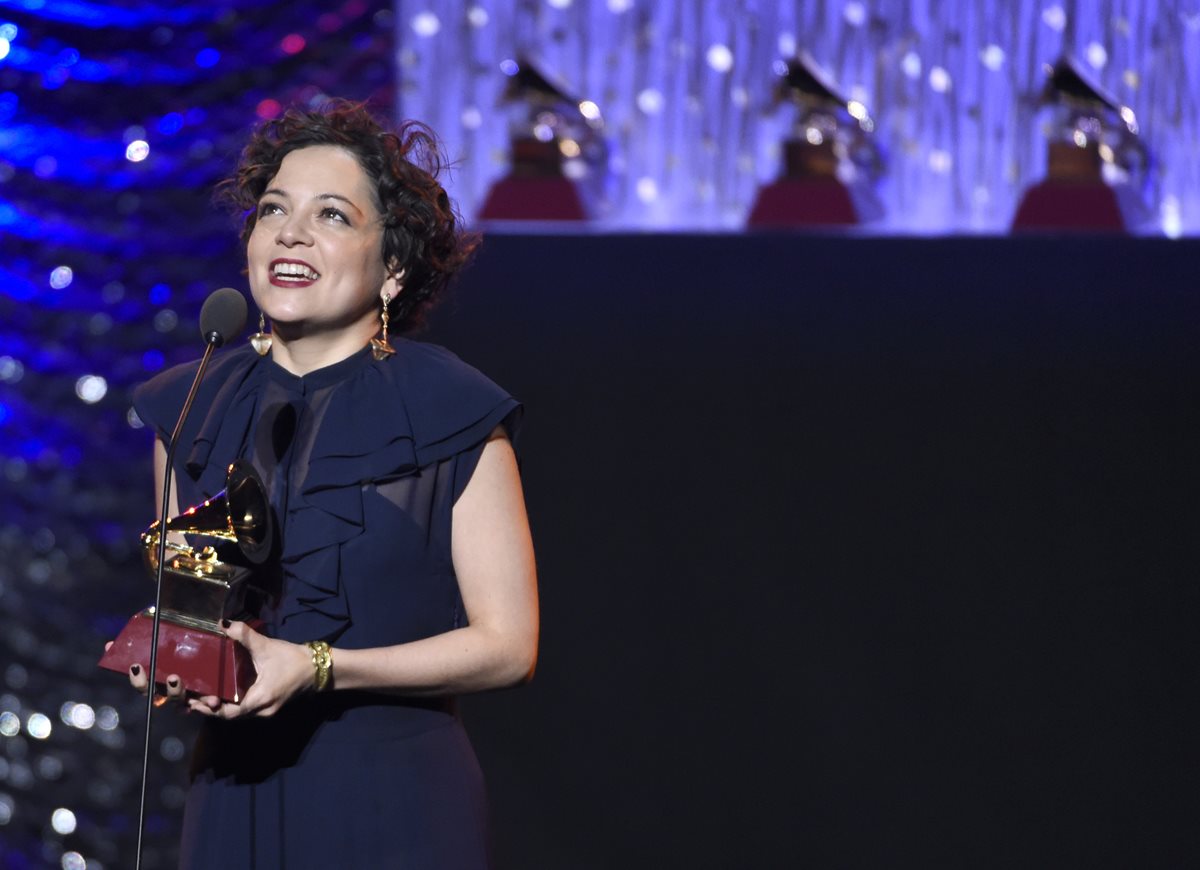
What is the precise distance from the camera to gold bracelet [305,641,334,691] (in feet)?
→ 5.08

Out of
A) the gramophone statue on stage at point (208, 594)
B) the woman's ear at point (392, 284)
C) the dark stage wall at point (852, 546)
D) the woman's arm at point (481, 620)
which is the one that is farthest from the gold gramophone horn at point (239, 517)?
the dark stage wall at point (852, 546)

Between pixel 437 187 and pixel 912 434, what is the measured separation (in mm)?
1549

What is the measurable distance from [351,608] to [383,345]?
35 cm

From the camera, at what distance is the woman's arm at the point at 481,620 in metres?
1.62

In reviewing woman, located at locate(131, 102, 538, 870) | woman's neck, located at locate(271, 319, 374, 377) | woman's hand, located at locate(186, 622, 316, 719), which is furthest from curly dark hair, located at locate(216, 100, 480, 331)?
woman's hand, located at locate(186, 622, 316, 719)

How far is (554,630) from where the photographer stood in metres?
3.20

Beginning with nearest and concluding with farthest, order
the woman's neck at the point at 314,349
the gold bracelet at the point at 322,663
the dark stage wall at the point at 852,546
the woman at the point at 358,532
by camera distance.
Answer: the gold bracelet at the point at 322,663 → the woman at the point at 358,532 → the woman's neck at the point at 314,349 → the dark stage wall at the point at 852,546

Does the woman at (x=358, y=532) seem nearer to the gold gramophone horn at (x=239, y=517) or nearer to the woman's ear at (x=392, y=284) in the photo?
the woman's ear at (x=392, y=284)

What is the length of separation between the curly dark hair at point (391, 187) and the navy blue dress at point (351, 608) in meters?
0.17

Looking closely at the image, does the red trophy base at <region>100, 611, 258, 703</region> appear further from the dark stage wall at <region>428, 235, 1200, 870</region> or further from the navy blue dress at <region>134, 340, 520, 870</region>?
the dark stage wall at <region>428, 235, 1200, 870</region>

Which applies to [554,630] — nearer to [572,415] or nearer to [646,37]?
[572,415]

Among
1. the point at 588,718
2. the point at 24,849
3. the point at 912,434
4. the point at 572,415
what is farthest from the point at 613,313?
the point at 24,849

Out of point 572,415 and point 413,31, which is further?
point 413,31

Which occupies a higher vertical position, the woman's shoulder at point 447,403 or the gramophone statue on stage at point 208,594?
the woman's shoulder at point 447,403
